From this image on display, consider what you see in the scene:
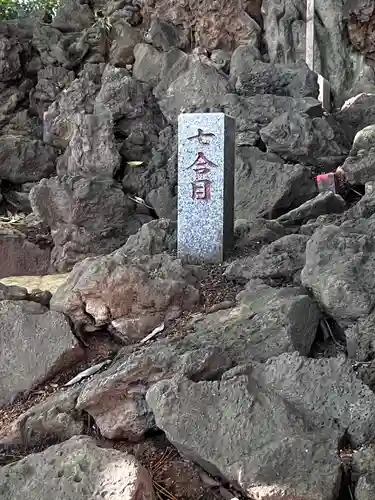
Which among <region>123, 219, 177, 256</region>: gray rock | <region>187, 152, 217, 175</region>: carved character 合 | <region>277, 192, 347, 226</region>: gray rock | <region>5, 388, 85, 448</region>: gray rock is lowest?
<region>5, 388, 85, 448</region>: gray rock

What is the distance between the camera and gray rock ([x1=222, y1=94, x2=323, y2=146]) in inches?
336

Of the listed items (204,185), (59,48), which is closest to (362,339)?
(204,185)

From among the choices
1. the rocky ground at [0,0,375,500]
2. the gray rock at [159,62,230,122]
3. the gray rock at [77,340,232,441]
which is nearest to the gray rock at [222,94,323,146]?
the rocky ground at [0,0,375,500]

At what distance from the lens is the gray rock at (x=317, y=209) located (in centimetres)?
565

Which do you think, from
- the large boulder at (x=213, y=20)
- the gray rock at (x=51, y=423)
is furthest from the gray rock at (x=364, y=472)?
the large boulder at (x=213, y=20)

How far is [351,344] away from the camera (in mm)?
3025

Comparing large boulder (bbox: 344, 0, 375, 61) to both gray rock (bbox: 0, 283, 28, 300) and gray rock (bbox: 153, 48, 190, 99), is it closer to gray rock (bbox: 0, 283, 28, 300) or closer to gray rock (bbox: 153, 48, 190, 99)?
gray rock (bbox: 153, 48, 190, 99)

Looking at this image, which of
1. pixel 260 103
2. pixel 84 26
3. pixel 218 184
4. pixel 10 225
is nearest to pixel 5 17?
pixel 84 26

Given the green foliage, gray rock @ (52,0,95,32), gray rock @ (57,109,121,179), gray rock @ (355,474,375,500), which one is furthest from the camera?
the green foliage

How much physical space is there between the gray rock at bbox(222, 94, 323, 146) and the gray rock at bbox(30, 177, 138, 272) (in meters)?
2.30

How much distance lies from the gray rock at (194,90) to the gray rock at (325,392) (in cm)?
784

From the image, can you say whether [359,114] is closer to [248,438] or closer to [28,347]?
[28,347]

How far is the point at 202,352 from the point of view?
9.18 feet

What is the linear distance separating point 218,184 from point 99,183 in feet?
13.3
